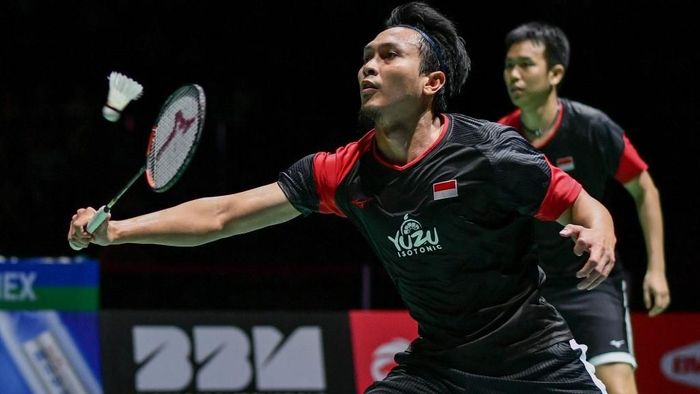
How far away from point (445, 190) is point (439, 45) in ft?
2.20

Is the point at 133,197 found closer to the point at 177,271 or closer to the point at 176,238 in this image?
the point at 177,271

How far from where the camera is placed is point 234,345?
6.96m

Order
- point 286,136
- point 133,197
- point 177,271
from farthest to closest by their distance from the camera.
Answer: point 286,136
point 133,197
point 177,271

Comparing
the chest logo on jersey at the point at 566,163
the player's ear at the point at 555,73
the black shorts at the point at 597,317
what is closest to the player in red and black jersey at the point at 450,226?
the black shorts at the point at 597,317

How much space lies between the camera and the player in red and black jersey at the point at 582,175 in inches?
207

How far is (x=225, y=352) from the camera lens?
6.93m

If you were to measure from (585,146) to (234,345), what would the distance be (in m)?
2.63

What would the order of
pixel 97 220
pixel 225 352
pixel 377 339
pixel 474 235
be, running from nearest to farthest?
→ pixel 97 220 < pixel 474 235 < pixel 225 352 < pixel 377 339

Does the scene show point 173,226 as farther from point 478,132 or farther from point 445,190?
point 478,132

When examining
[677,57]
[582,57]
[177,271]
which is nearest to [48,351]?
[177,271]

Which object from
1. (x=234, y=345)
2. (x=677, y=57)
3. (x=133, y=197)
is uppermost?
(x=677, y=57)

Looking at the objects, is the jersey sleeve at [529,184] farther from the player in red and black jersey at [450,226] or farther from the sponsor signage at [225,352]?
the sponsor signage at [225,352]

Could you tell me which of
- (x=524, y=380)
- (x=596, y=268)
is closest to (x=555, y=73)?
(x=524, y=380)

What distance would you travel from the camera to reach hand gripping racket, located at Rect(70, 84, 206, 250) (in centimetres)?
387
